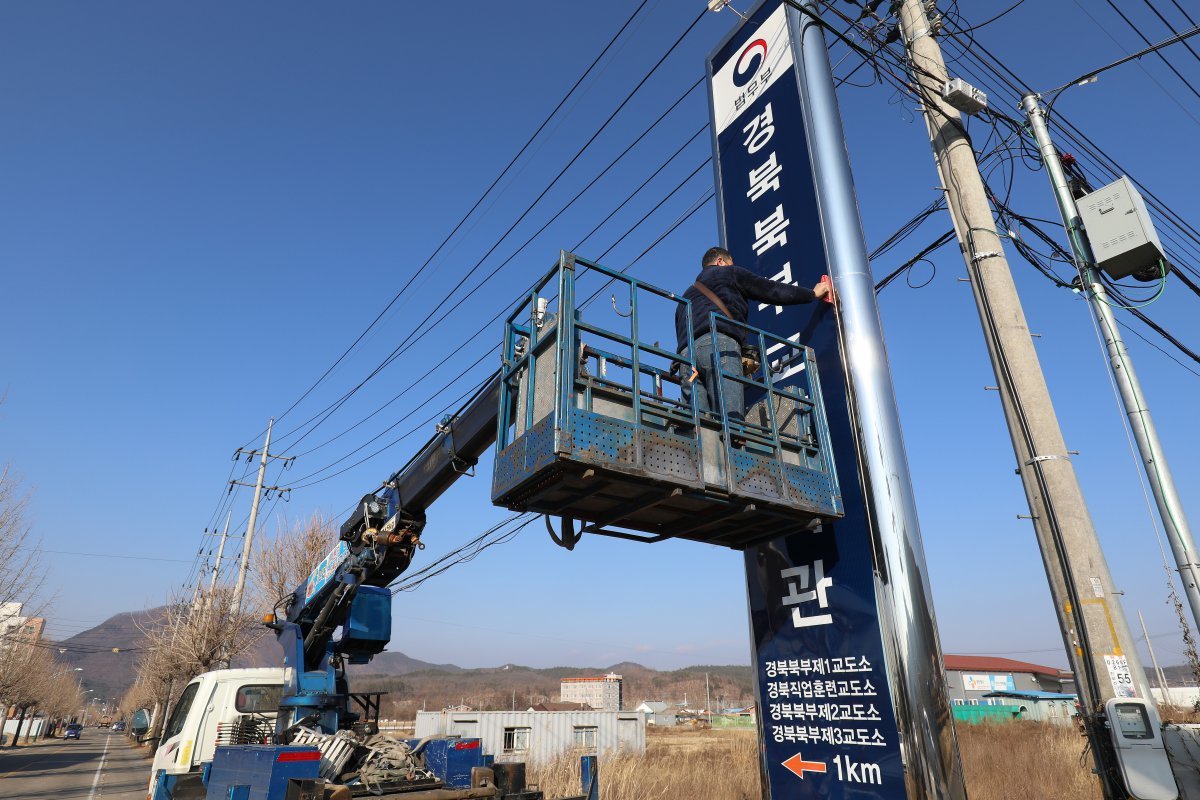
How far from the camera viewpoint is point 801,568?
22.5 feet

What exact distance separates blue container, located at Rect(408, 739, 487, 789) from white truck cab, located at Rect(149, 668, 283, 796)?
3.76 meters

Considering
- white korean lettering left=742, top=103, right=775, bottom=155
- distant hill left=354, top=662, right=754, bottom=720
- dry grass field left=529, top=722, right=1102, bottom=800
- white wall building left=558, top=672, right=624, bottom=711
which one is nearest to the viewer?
white korean lettering left=742, top=103, right=775, bottom=155

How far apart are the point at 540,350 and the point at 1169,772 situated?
223 inches

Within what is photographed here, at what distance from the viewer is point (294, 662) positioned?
9.94 metres

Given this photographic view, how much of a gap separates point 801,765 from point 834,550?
2.05 meters

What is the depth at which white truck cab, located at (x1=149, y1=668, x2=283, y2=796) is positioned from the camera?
368 inches

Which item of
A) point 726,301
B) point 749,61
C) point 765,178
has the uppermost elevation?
point 749,61

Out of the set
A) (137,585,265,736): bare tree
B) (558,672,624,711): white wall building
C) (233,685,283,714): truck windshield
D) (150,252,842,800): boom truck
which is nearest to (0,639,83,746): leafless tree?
(137,585,265,736): bare tree

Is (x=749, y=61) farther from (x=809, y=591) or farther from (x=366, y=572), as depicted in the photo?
(x=366, y=572)

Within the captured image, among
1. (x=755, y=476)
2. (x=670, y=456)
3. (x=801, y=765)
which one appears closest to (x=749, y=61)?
(x=755, y=476)

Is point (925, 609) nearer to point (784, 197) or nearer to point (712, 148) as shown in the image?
point (784, 197)

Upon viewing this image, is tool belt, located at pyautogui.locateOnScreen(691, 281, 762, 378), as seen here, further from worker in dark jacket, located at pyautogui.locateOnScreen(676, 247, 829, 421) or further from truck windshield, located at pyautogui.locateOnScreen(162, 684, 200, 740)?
truck windshield, located at pyautogui.locateOnScreen(162, 684, 200, 740)

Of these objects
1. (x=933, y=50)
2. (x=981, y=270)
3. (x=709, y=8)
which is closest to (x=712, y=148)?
(x=709, y=8)

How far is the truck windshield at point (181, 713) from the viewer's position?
975 centimetres
